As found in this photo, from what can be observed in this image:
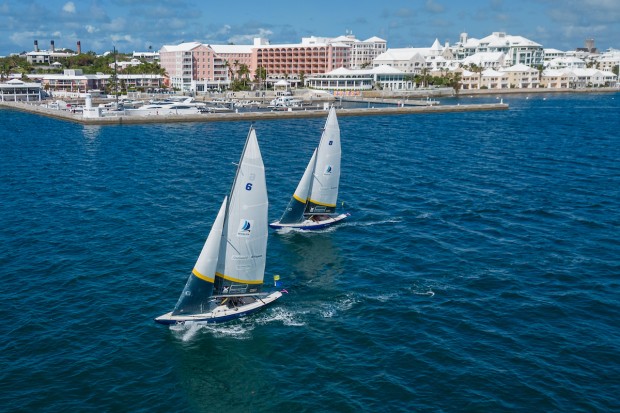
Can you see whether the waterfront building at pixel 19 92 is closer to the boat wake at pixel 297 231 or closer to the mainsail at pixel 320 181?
the mainsail at pixel 320 181

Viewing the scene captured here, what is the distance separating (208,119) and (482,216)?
99.0 meters

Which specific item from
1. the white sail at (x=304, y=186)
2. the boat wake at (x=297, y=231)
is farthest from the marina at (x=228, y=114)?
the boat wake at (x=297, y=231)

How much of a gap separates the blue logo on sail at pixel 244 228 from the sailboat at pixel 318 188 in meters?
16.9

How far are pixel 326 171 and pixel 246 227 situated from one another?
1966 cm

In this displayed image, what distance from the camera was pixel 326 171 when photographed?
56875 mm

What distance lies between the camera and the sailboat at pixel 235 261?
3709cm

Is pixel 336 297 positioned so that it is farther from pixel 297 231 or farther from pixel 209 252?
pixel 297 231

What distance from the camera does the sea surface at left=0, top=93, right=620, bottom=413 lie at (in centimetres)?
3120

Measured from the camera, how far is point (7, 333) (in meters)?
36.4

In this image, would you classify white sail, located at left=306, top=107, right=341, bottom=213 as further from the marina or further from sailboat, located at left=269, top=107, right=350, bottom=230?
the marina

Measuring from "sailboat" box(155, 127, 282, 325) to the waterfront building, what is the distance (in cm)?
16781

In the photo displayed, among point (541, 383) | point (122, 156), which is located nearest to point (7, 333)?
point (541, 383)

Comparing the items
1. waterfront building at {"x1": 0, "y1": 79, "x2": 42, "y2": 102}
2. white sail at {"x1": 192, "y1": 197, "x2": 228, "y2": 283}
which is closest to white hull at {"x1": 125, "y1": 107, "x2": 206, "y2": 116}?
waterfront building at {"x1": 0, "y1": 79, "x2": 42, "y2": 102}

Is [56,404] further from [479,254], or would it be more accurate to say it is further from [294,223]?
[479,254]
